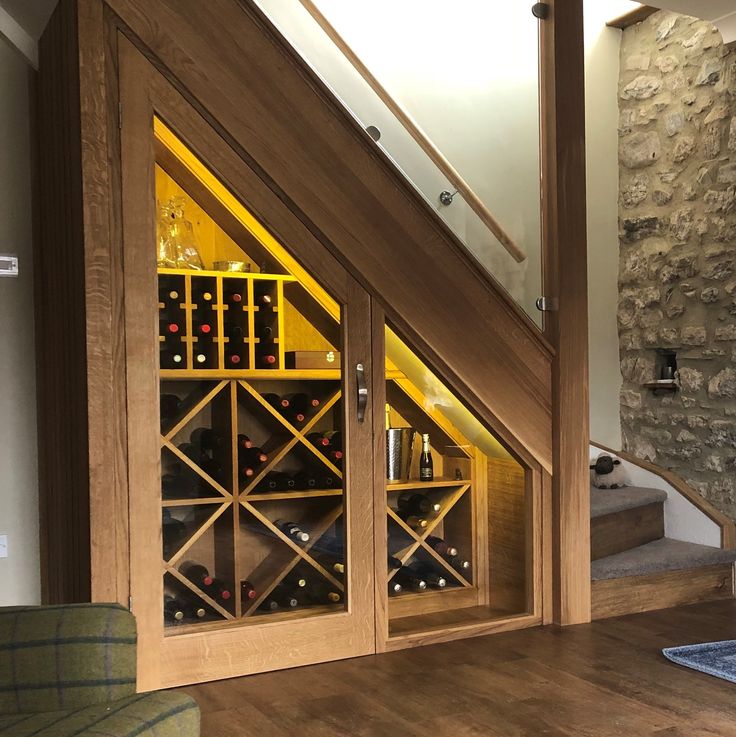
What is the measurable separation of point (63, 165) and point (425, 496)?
1786mm

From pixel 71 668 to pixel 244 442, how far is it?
4.66ft

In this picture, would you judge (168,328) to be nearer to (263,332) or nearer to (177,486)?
(263,332)

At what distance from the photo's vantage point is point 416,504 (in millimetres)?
3596

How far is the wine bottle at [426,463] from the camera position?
3.63 metres

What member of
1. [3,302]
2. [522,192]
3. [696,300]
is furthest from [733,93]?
[3,302]

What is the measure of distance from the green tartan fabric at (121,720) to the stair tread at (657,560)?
2.61 meters

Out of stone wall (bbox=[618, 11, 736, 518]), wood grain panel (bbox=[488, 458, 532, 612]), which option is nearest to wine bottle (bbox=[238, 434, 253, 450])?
wood grain panel (bbox=[488, 458, 532, 612])

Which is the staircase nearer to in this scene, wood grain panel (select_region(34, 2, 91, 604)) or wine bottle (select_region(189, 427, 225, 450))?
wine bottle (select_region(189, 427, 225, 450))

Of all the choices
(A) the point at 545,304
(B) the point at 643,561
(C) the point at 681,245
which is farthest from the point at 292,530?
(C) the point at 681,245

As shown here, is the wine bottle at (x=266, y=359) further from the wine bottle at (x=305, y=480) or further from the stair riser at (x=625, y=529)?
the stair riser at (x=625, y=529)

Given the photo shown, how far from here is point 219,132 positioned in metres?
3.31

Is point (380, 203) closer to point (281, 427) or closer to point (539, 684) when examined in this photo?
point (281, 427)

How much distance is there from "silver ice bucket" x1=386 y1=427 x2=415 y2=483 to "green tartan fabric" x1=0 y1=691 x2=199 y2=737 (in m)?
1.78

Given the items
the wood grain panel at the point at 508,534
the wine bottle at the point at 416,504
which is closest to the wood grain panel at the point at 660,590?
the wood grain panel at the point at 508,534
